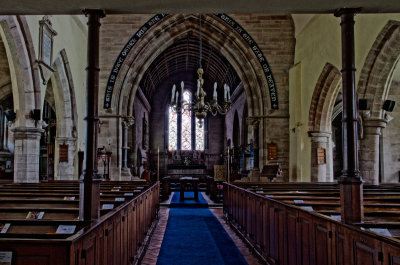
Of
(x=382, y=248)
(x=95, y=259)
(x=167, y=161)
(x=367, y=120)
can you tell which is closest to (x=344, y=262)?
(x=382, y=248)

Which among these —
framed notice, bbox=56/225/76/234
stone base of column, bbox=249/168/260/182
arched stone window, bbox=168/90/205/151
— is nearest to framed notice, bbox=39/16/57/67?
framed notice, bbox=56/225/76/234

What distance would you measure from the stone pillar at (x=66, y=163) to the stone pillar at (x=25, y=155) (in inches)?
89.9

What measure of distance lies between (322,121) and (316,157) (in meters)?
0.97

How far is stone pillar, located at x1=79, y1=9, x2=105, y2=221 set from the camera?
246 centimetres

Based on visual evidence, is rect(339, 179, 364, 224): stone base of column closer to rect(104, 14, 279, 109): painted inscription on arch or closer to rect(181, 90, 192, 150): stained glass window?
rect(104, 14, 279, 109): painted inscription on arch

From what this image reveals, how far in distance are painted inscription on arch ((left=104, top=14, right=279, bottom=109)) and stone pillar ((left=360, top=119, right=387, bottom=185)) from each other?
4.12 metres

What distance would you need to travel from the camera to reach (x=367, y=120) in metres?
6.86

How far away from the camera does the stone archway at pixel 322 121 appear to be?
9125 millimetres

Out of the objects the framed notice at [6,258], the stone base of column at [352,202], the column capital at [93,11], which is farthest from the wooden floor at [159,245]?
the column capital at [93,11]

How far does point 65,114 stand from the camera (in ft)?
32.8

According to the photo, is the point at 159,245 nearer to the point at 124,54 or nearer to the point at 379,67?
the point at 379,67

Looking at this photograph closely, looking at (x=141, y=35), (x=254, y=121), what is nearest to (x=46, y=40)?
(x=141, y=35)

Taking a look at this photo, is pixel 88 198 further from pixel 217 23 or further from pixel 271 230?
pixel 217 23

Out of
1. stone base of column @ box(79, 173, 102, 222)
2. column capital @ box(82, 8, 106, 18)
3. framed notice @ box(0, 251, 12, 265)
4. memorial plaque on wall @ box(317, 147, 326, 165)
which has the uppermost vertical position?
column capital @ box(82, 8, 106, 18)
